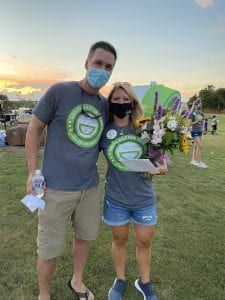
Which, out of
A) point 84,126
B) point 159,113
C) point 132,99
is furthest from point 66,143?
point 159,113

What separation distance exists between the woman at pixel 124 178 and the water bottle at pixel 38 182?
558mm

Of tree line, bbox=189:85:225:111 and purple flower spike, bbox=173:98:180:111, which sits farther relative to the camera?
tree line, bbox=189:85:225:111

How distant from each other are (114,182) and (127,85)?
786mm

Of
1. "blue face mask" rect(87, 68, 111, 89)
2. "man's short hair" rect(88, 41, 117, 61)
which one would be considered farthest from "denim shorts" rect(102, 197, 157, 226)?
"man's short hair" rect(88, 41, 117, 61)

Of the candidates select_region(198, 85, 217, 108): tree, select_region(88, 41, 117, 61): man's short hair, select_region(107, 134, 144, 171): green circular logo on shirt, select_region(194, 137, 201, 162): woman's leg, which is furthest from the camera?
select_region(198, 85, 217, 108): tree

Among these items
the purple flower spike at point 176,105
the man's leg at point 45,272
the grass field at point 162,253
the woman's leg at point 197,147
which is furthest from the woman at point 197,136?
the man's leg at point 45,272

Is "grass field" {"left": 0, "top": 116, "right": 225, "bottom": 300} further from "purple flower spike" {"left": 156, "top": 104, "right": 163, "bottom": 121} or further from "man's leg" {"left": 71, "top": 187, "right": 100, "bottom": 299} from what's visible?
"purple flower spike" {"left": 156, "top": 104, "right": 163, "bottom": 121}

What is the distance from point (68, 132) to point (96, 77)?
0.45 m

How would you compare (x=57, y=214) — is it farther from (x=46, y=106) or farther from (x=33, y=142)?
(x=46, y=106)

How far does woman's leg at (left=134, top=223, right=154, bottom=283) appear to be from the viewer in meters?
2.83

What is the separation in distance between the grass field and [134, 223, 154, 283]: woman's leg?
0.25 m

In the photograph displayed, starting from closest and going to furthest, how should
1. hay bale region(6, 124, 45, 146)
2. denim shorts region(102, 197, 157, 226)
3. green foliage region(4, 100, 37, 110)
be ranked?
denim shorts region(102, 197, 157, 226) < hay bale region(6, 124, 45, 146) < green foliage region(4, 100, 37, 110)

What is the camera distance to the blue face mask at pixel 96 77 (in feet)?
8.21

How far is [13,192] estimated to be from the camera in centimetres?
609
